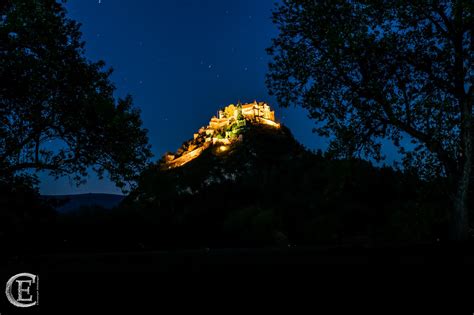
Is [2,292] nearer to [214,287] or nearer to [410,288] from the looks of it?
[214,287]

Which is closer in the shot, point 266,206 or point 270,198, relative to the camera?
point 266,206

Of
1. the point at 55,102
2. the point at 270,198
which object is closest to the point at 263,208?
the point at 270,198

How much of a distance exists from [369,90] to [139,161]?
1228 centimetres

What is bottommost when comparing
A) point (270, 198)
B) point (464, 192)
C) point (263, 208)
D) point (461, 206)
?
point (461, 206)

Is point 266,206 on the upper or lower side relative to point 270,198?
lower

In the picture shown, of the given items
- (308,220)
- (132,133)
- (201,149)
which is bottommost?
(308,220)

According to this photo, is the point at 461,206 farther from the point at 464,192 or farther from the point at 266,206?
the point at 266,206

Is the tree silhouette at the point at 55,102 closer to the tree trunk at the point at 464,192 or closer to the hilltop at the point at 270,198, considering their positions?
the hilltop at the point at 270,198

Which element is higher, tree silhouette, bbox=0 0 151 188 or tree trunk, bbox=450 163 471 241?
tree silhouette, bbox=0 0 151 188

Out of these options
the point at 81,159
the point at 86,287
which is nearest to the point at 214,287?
the point at 86,287

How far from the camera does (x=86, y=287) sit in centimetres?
670

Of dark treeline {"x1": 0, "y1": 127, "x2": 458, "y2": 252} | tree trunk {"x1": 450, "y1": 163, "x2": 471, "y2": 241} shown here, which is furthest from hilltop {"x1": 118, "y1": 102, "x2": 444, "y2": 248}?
tree trunk {"x1": 450, "y1": 163, "x2": 471, "y2": 241}

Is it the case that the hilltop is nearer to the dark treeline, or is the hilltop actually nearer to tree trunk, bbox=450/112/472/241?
the dark treeline

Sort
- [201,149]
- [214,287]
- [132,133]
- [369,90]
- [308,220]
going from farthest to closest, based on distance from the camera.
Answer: [201,149]
[308,220]
[132,133]
[369,90]
[214,287]
